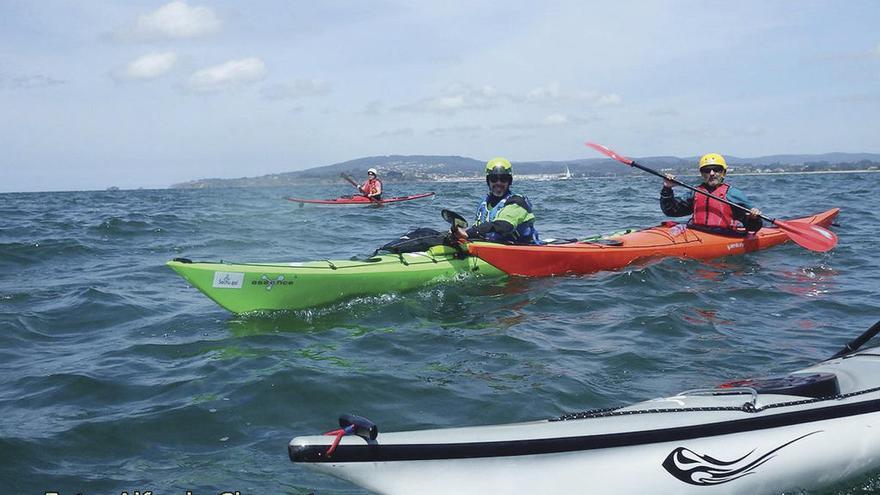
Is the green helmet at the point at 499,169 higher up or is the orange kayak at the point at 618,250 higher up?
the green helmet at the point at 499,169

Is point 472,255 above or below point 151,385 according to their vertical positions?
above

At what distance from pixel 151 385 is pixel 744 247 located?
8.27 metres

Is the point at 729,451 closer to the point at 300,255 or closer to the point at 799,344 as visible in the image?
the point at 799,344

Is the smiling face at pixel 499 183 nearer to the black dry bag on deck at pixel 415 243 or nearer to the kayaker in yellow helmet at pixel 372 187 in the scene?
the black dry bag on deck at pixel 415 243

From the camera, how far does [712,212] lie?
33.4 feet

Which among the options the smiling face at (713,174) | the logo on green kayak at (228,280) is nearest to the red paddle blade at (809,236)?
the smiling face at (713,174)

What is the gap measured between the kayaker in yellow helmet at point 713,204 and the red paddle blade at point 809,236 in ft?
1.39

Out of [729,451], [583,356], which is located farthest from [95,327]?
[729,451]

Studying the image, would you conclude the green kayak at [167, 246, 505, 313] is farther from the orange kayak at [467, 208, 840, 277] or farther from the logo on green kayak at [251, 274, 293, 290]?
the orange kayak at [467, 208, 840, 277]

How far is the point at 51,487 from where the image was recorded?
11.7 feet

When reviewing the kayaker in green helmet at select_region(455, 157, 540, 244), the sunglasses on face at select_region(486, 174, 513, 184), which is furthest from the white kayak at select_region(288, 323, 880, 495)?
the sunglasses on face at select_region(486, 174, 513, 184)

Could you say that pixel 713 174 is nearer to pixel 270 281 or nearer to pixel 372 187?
pixel 270 281

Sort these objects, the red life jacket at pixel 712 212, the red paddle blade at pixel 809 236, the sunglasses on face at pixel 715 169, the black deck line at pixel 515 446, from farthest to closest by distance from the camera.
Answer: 1. the red life jacket at pixel 712 212
2. the sunglasses on face at pixel 715 169
3. the red paddle blade at pixel 809 236
4. the black deck line at pixel 515 446

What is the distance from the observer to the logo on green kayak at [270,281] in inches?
265
